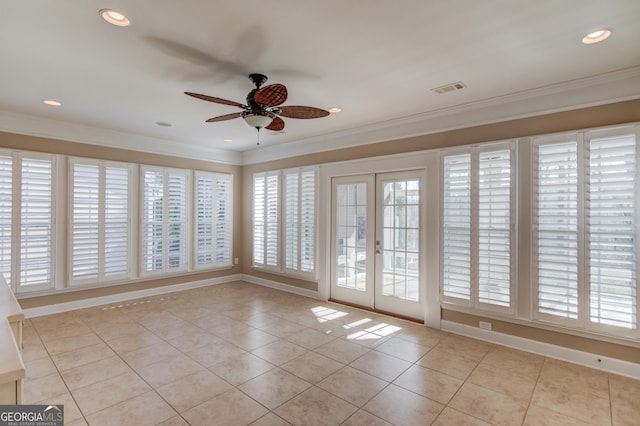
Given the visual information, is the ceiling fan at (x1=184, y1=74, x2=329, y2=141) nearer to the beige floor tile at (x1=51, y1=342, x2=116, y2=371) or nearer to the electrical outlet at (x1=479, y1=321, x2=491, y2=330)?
the beige floor tile at (x1=51, y1=342, x2=116, y2=371)

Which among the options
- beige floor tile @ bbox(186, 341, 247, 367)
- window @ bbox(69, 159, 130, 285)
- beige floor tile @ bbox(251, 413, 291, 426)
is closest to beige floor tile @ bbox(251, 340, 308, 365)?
beige floor tile @ bbox(186, 341, 247, 367)

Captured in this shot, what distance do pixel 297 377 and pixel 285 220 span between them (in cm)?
353

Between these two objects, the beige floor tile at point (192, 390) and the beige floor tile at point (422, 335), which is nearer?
the beige floor tile at point (192, 390)

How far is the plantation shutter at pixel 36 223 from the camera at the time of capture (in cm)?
436

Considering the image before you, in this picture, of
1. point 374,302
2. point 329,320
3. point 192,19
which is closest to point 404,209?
point 374,302

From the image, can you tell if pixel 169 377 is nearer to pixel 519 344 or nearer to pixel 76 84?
pixel 76 84

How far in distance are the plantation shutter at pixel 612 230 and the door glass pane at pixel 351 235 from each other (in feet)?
8.86

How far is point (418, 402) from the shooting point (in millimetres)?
2520

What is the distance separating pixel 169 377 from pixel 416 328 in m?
2.92

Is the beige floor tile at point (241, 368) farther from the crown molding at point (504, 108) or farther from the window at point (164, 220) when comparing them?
the crown molding at point (504, 108)

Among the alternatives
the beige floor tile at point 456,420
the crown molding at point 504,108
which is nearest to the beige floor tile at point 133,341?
the beige floor tile at point 456,420

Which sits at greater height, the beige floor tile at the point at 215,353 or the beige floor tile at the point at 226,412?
the beige floor tile at the point at 215,353

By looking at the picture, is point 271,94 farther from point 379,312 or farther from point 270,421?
point 379,312

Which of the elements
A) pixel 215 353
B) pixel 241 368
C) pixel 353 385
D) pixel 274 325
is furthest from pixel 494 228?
pixel 215 353
